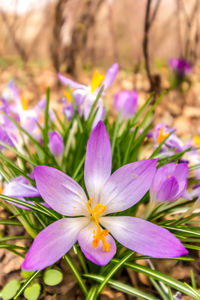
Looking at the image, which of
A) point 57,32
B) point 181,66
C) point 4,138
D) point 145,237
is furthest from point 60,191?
point 181,66

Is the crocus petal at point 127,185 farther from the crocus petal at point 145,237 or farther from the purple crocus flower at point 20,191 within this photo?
the purple crocus flower at point 20,191

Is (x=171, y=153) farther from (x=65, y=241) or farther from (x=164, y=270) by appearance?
(x=65, y=241)

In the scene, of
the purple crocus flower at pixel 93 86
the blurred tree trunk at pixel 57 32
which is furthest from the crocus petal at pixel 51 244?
the blurred tree trunk at pixel 57 32

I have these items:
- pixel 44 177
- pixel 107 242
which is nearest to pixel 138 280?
pixel 107 242

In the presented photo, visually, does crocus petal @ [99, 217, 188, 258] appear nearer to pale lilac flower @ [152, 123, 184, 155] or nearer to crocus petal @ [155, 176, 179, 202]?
crocus petal @ [155, 176, 179, 202]

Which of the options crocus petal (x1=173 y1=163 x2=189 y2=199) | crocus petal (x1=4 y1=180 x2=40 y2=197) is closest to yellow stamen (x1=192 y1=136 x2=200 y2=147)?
crocus petal (x1=173 y1=163 x2=189 y2=199)

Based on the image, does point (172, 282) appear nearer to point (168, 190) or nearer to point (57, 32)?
point (168, 190)
